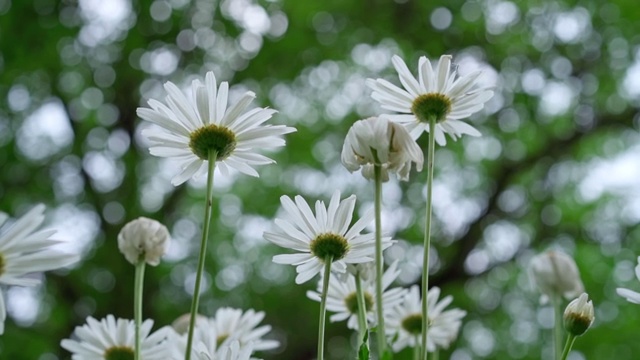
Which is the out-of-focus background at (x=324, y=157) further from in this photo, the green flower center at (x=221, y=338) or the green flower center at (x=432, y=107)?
the green flower center at (x=432, y=107)

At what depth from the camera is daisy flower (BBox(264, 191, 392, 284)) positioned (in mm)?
570

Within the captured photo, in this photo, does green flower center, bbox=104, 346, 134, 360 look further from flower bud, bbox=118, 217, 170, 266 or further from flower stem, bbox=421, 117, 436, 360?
flower stem, bbox=421, 117, 436, 360

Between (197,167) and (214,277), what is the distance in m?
4.18

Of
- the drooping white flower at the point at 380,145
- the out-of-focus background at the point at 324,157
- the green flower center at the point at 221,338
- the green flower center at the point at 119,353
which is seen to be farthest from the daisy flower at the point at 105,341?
the out-of-focus background at the point at 324,157

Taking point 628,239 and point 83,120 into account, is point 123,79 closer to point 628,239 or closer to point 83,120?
point 83,120

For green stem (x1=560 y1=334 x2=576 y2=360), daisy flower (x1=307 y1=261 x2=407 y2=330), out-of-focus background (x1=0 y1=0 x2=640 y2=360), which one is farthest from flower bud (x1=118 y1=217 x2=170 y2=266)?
out-of-focus background (x1=0 y1=0 x2=640 y2=360)

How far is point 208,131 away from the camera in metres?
0.57

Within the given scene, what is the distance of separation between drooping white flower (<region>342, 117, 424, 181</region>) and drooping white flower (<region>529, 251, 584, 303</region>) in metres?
0.30

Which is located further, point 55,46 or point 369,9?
point 369,9

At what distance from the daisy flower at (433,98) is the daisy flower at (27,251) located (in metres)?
0.26

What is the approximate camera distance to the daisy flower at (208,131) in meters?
0.56

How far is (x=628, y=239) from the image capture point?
4676 millimetres

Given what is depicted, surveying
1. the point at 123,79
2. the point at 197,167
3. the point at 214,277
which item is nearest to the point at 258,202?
the point at 214,277

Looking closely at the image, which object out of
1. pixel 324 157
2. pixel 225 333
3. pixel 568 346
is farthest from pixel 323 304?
pixel 324 157
